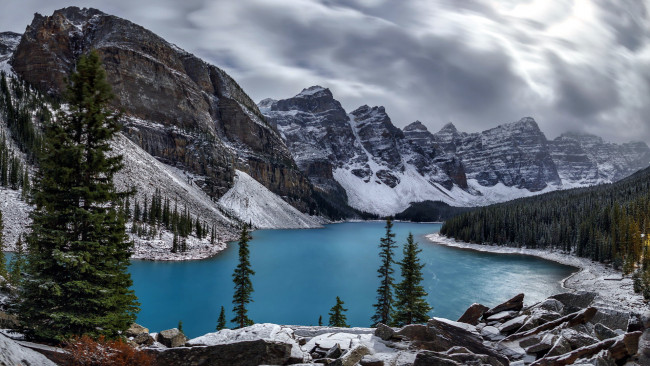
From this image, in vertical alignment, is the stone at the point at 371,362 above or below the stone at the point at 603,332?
below

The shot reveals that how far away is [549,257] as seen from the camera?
89438 millimetres

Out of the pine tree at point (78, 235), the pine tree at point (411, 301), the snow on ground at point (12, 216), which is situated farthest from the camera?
the snow on ground at point (12, 216)

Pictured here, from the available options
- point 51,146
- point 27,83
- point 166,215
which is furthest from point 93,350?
point 27,83

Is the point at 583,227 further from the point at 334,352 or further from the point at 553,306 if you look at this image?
the point at 334,352

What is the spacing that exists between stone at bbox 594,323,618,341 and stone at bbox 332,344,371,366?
22.7ft

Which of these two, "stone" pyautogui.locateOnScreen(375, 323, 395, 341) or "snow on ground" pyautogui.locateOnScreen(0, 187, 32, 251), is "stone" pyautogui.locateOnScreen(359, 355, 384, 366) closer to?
"stone" pyautogui.locateOnScreen(375, 323, 395, 341)

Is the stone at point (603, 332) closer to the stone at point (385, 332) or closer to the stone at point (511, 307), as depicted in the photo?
the stone at point (511, 307)

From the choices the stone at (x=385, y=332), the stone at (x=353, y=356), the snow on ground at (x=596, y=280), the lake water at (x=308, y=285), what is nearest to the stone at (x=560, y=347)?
the stone at (x=385, y=332)

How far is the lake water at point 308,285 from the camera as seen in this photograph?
42281mm

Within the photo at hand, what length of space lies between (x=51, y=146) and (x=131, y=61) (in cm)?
19017

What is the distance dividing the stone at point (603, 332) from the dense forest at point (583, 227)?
4656 cm

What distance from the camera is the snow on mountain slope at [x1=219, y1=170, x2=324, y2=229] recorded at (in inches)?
6196

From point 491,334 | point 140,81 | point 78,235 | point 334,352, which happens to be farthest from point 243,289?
point 140,81

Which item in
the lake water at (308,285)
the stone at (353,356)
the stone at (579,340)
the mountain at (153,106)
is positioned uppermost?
the mountain at (153,106)
